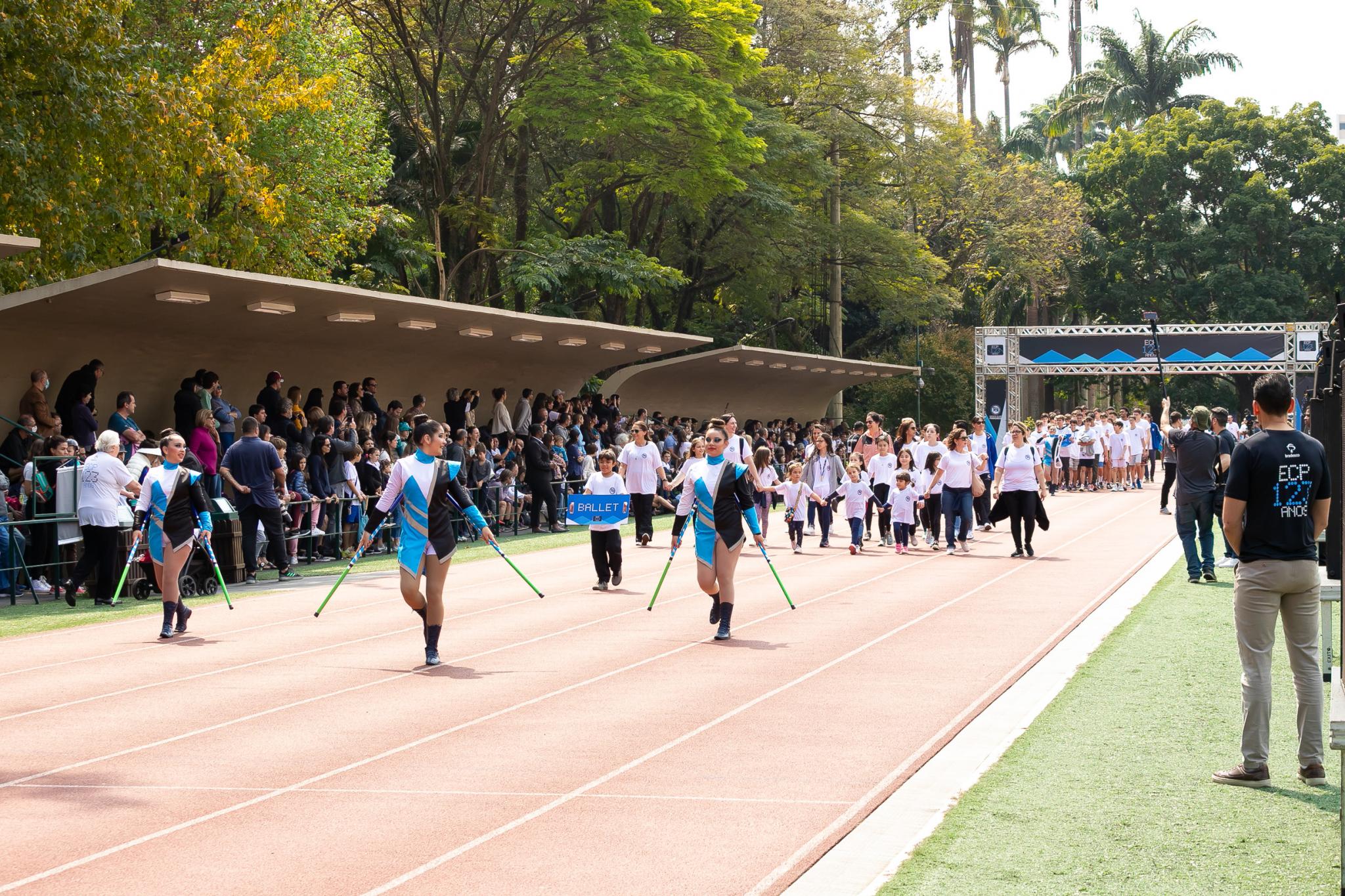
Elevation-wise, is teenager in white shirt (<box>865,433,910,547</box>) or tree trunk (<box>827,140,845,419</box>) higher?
tree trunk (<box>827,140,845,419</box>)

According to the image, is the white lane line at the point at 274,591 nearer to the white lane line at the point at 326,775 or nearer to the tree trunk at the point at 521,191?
the white lane line at the point at 326,775

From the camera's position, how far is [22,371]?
18922 millimetres

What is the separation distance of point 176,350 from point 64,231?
12.7 feet

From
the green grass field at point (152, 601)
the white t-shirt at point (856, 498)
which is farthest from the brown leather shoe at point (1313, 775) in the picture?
the white t-shirt at point (856, 498)

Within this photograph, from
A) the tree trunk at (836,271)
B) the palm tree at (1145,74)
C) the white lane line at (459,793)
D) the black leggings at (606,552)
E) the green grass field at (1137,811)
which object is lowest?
the white lane line at (459,793)

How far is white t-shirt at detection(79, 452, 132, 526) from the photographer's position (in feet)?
50.5

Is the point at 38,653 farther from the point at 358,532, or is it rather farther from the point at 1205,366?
the point at 1205,366

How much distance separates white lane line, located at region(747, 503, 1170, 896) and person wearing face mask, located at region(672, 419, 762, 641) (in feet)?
9.05

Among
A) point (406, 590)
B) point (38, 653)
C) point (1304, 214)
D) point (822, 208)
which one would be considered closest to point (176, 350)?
point (38, 653)

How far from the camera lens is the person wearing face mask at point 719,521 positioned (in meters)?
13.1

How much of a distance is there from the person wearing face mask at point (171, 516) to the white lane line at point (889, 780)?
7.55 m

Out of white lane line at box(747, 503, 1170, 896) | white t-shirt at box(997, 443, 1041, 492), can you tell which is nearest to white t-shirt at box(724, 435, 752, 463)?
white t-shirt at box(997, 443, 1041, 492)

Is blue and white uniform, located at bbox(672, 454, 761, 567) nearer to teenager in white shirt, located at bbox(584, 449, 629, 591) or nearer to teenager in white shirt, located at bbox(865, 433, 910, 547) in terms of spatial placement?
teenager in white shirt, located at bbox(584, 449, 629, 591)

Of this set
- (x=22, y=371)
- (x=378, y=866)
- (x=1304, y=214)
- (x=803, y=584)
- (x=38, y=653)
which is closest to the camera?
(x=378, y=866)
